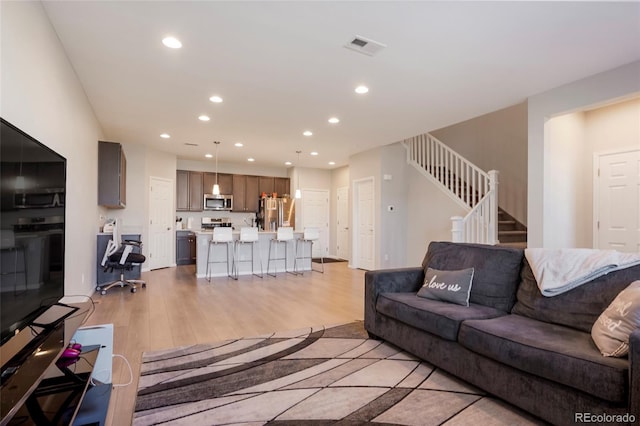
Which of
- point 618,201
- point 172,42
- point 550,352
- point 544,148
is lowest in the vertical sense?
point 550,352

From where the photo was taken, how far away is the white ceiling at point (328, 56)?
246 cm

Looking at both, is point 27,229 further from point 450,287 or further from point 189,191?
point 189,191

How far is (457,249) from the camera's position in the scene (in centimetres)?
314

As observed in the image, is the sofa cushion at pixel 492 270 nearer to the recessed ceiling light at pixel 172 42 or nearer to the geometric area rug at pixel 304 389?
the geometric area rug at pixel 304 389

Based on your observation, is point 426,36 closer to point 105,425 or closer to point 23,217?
point 23,217

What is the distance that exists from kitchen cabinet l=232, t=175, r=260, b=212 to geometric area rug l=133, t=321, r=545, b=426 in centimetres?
622

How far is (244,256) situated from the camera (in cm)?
680

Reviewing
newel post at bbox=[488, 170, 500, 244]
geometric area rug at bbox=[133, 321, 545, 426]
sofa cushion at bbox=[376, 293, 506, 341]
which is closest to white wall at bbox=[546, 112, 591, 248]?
newel post at bbox=[488, 170, 500, 244]

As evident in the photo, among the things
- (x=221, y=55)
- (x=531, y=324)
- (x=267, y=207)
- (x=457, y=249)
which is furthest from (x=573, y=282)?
(x=267, y=207)

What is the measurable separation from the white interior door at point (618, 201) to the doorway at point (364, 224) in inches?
145

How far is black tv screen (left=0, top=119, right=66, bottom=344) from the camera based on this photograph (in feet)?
4.45

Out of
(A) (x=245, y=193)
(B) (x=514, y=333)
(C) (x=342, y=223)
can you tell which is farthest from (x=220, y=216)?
(B) (x=514, y=333)

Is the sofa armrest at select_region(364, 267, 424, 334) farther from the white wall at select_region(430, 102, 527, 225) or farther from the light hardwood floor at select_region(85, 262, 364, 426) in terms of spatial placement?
the white wall at select_region(430, 102, 527, 225)

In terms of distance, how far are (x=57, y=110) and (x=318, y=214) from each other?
23.8 ft
